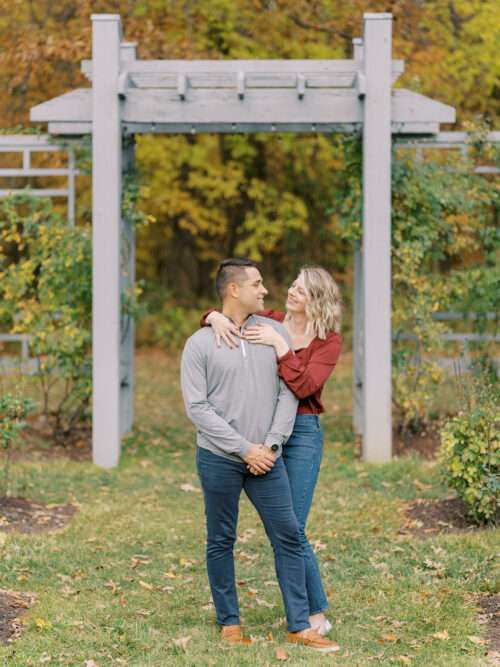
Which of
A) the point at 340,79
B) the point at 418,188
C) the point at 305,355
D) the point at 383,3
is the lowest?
the point at 305,355

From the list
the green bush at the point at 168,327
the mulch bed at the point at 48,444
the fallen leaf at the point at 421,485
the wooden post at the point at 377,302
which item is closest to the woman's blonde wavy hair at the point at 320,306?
the fallen leaf at the point at 421,485

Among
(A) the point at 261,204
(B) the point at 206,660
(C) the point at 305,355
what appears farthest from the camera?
(A) the point at 261,204

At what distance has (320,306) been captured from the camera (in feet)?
16.5

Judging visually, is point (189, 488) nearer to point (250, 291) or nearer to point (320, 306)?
point (320, 306)

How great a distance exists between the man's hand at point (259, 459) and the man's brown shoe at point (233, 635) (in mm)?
807

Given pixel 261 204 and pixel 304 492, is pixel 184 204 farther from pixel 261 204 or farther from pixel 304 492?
pixel 304 492

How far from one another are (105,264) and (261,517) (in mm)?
4546

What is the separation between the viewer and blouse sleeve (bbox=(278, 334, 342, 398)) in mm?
4773

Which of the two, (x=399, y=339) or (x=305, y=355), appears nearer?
(x=305, y=355)

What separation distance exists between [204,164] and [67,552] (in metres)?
11.5

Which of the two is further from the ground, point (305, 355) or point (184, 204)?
point (184, 204)

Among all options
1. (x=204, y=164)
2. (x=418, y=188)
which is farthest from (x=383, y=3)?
(x=418, y=188)

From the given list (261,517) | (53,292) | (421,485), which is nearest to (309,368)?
(261,517)

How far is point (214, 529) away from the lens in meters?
4.86
